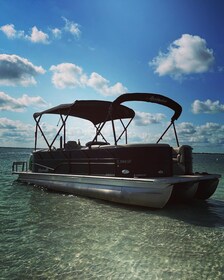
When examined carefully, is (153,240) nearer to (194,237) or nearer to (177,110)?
(194,237)

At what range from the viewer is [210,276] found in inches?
163

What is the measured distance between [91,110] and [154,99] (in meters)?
3.62

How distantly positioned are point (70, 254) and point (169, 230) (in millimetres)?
2617

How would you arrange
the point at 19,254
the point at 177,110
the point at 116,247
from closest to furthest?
the point at 19,254 → the point at 116,247 → the point at 177,110

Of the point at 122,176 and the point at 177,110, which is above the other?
the point at 177,110

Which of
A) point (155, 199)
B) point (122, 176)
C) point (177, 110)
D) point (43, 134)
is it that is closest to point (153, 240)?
point (155, 199)

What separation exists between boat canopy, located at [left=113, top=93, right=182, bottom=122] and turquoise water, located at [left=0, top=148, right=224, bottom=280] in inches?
148

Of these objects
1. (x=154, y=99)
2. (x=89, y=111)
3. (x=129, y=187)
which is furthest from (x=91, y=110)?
(x=129, y=187)

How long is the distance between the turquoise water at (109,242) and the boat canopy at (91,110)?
4394 mm

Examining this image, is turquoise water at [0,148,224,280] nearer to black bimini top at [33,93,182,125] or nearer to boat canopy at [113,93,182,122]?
black bimini top at [33,93,182,125]

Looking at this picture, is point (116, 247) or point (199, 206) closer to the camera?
point (116, 247)

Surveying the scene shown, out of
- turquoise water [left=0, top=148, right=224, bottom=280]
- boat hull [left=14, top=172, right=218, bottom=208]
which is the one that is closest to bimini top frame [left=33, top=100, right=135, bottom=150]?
boat hull [left=14, top=172, right=218, bottom=208]

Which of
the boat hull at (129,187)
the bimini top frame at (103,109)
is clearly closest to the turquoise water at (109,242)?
the boat hull at (129,187)

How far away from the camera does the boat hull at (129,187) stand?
8.15 metres
